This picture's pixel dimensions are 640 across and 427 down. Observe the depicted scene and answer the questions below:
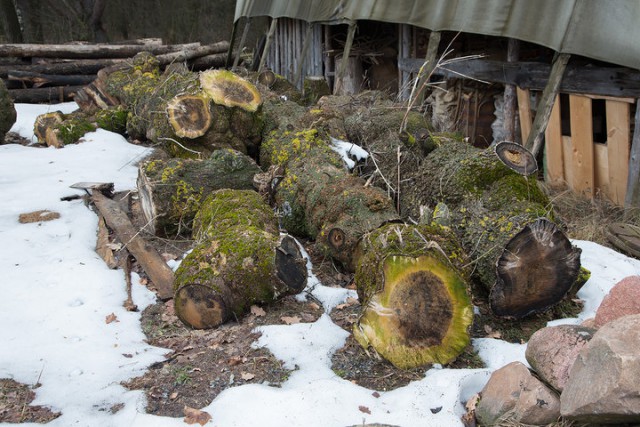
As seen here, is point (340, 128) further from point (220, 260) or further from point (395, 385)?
point (395, 385)

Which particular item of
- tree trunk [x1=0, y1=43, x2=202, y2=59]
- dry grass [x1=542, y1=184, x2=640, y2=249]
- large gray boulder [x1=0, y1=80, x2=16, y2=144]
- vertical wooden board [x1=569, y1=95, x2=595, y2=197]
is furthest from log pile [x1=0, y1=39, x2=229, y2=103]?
dry grass [x1=542, y1=184, x2=640, y2=249]

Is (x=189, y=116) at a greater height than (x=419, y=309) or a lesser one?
greater

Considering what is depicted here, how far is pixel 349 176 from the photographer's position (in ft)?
18.4

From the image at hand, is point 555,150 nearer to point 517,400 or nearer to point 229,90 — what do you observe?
point 229,90

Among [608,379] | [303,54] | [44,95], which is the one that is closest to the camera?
[608,379]

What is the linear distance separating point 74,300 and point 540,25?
229 inches

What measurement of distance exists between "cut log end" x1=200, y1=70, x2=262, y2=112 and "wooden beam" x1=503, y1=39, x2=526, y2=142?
3570 millimetres

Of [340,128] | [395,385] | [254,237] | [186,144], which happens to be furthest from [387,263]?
[186,144]

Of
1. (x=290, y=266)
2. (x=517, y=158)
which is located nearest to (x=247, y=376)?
(x=290, y=266)

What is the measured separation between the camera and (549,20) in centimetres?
643

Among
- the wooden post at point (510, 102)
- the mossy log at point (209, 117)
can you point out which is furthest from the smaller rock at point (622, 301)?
the wooden post at point (510, 102)

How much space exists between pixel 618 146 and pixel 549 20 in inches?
65.2

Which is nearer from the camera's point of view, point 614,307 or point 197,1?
point 614,307

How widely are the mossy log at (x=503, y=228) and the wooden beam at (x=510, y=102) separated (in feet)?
9.40
